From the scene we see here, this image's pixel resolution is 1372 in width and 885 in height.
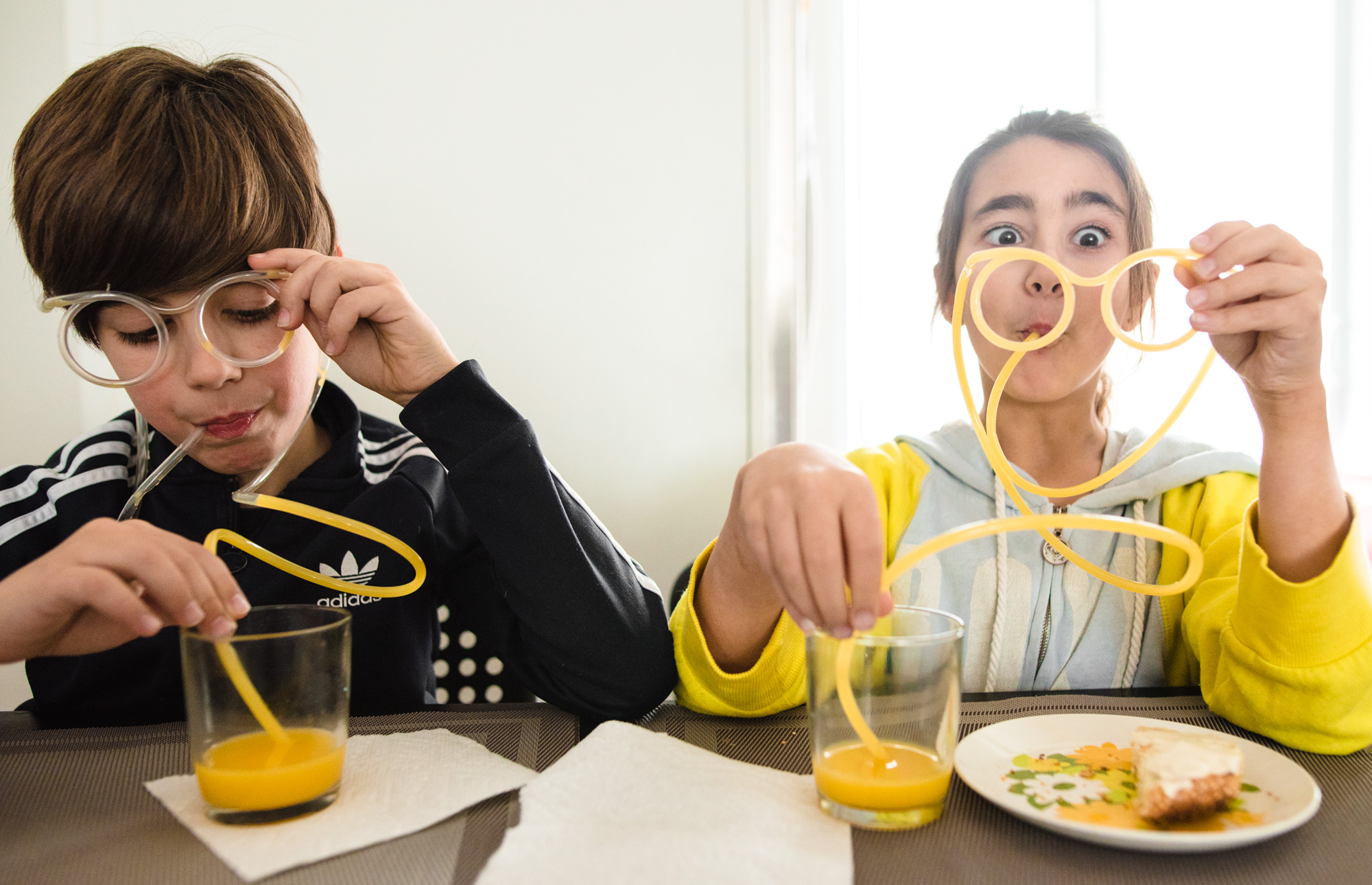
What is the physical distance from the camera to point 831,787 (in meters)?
0.55

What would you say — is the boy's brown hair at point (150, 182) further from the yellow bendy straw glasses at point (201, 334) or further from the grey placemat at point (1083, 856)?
the grey placemat at point (1083, 856)

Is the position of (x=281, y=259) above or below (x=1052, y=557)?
above

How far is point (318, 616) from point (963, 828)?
0.43m

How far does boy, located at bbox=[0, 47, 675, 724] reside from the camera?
806 millimetres

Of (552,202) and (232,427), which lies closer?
(232,427)

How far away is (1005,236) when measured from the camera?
42.1 inches

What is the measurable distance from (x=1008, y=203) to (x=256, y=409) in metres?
0.87

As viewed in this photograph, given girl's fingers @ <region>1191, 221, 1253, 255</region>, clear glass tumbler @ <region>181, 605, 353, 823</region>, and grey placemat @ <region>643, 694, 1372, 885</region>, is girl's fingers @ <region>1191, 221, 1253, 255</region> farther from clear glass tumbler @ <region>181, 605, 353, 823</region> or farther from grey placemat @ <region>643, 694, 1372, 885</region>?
clear glass tumbler @ <region>181, 605, 353, 823</region>

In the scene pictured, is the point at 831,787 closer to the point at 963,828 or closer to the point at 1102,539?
the point at 963,828

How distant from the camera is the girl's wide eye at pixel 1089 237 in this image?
1.05 metres

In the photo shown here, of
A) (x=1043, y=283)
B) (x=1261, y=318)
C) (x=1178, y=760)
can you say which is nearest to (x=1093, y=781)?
(x=1178, y=760)

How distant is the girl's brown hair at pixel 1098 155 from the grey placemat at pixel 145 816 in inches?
31.8

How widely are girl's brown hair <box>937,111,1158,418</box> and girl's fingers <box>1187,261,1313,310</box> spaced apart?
39cm

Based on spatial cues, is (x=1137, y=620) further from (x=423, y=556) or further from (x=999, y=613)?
(x=423, y=556)
